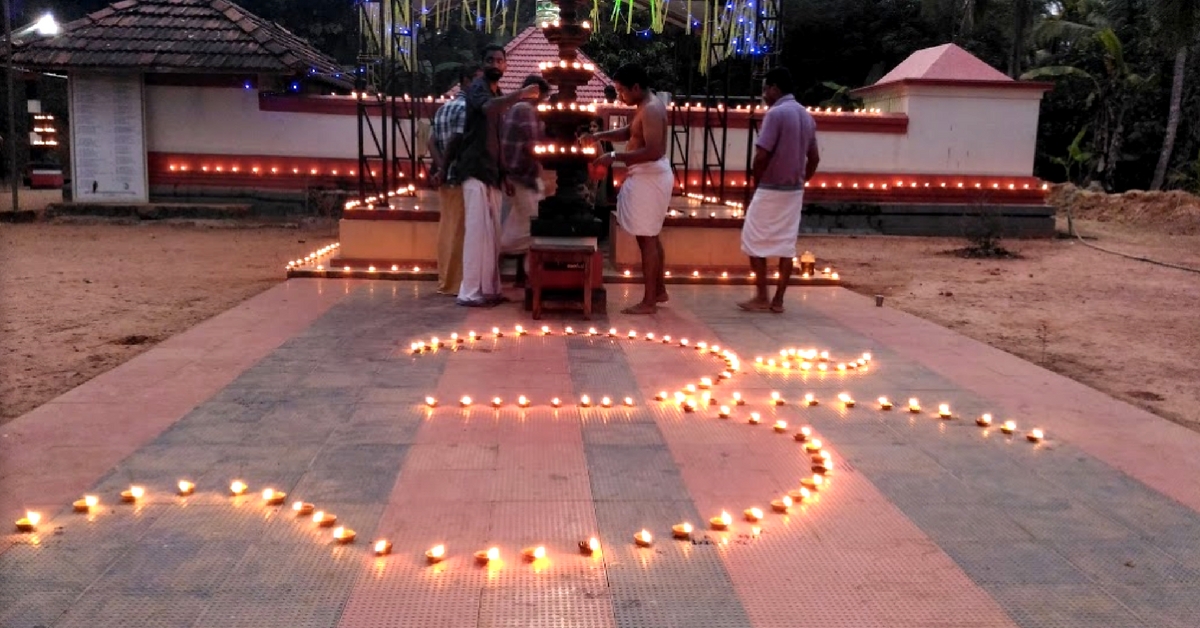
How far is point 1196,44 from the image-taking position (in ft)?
64.0

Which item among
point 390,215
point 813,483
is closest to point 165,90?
point 390,215

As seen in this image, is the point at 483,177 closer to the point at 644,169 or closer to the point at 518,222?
the point at 644,169

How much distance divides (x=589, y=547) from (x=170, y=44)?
13.5 meters

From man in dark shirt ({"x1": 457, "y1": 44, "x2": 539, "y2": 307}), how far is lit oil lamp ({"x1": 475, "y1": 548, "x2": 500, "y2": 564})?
14.5ft

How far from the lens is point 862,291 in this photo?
364 inches

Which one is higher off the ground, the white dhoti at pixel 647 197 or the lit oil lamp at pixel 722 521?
the white dhoti at pixel 647 197

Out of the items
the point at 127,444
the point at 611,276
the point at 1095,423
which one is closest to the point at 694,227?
the point at 611,276

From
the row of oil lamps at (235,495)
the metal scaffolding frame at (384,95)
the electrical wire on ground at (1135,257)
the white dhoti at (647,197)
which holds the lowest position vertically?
the row of oil lamps at (235,495)

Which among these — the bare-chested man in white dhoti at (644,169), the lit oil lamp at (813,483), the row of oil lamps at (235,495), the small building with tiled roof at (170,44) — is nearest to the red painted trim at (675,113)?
the small building with tiled roof at (170,44)

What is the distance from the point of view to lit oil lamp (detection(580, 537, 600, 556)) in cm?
301

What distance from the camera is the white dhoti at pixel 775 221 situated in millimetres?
7160

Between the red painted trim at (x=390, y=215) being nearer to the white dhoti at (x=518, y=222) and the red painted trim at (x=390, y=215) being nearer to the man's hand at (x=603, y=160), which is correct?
the white dhoti at (x=518, y=222)

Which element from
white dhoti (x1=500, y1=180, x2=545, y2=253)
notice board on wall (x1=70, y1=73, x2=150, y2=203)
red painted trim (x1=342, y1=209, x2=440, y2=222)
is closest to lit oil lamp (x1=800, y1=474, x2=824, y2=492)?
white dhoti (x1=500, y1=180, x2=545, y2=253)

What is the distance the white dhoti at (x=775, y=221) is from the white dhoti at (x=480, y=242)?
6.62 feet
